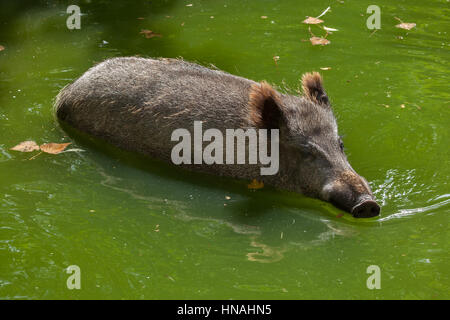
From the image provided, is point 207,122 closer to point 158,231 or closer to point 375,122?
point 158,231

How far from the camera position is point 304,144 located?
218 inches

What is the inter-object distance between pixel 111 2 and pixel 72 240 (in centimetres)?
713

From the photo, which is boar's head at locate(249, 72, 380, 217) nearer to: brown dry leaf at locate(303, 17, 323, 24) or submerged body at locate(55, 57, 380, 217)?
submerged body at locate(55, 57, 380, 217)

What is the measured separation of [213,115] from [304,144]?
971mm

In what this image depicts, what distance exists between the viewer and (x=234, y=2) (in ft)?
35.9

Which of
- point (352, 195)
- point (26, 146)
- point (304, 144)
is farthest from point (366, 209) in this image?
point (26, 146)

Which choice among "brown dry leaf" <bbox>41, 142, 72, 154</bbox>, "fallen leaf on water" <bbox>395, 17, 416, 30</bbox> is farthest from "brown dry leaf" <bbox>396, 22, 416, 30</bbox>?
"brown dry leaf" <bbox>41, 142, 72, 154</bbox>

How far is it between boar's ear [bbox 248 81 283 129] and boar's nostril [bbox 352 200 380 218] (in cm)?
115

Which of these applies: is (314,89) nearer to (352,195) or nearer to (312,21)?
(352,195)

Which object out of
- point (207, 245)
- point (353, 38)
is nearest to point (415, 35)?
point (353, 38)

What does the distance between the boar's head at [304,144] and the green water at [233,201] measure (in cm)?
19

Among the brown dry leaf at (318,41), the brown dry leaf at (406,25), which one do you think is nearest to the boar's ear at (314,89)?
the brown dry leaf at (318,41)

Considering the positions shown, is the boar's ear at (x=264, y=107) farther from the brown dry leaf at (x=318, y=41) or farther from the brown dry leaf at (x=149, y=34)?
the brown dry leaf at (x=149, y=34)

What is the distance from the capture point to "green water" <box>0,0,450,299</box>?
446cm
